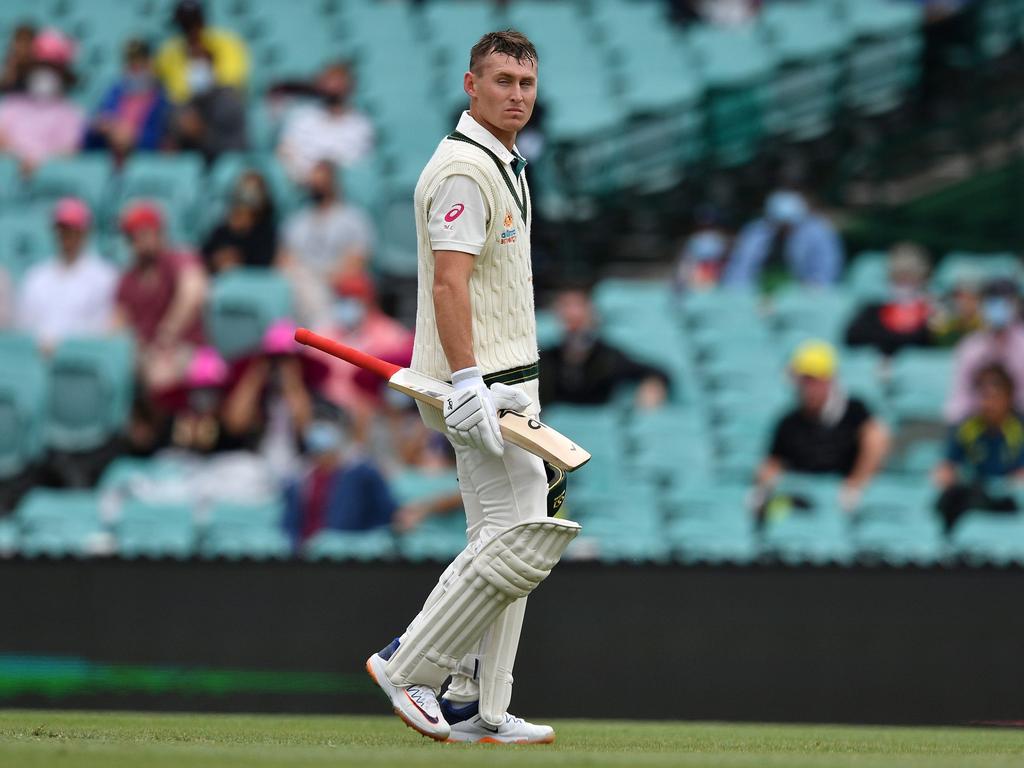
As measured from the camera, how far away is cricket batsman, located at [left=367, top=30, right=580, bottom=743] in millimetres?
5129

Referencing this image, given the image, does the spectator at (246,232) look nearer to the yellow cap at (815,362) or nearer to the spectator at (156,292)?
the spectator at (156,292)

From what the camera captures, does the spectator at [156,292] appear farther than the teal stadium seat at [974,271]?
No

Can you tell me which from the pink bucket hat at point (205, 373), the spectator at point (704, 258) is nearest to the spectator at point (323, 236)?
the pink bucket hat at point (205, 373)

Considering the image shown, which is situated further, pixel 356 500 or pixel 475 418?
pixel 356 500

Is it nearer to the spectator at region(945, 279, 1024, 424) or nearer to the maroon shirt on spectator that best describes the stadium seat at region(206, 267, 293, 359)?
the maroon shirt on spectator

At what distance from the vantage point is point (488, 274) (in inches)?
208

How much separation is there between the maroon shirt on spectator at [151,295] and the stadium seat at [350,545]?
2610 millimetres

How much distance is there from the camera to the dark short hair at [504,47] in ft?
17.3

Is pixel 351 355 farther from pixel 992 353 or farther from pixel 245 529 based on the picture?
pixel 992 353

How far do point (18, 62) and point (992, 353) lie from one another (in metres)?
7.76

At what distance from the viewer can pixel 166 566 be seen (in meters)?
8.16

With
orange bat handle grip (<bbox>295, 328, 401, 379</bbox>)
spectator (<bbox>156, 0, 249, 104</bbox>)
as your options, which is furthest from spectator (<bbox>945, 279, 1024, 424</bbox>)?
spectator (<bbox>156, 0, 249, 104</bbox>)

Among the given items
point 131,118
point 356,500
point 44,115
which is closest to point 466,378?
point 356,500

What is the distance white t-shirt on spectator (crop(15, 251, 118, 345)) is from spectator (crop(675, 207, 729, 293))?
12.0ft
